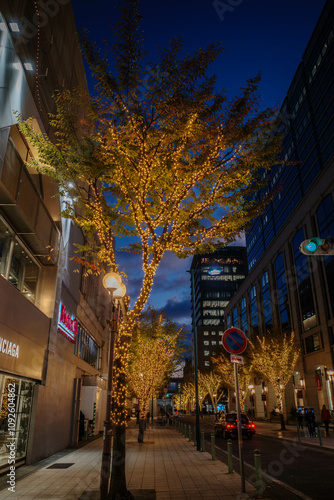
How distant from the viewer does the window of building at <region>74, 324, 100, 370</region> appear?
21562mm

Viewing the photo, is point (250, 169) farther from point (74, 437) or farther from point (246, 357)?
point (246, 357)

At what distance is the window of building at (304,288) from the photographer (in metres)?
38.6

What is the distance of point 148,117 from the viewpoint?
9125 millimetres

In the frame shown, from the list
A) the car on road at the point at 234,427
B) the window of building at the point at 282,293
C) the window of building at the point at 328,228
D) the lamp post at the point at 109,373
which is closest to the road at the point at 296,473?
the lamp post at the point at 109,373

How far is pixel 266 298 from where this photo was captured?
54.5m

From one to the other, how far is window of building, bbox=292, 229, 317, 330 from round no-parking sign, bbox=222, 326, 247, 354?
32.0 m

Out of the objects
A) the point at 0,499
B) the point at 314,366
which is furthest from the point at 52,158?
the point at 314,366

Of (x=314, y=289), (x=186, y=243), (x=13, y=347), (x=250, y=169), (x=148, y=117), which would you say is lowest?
(x=13, y=347)

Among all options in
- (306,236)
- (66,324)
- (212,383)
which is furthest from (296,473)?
(212,383)

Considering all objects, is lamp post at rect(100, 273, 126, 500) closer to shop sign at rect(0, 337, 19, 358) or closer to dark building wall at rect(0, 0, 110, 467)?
shop sign at rect(0, 337, 19, 358)

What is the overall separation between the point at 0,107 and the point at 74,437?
15.6 meters

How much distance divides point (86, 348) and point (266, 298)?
36197 millimetres

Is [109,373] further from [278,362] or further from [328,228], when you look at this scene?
[328,228]

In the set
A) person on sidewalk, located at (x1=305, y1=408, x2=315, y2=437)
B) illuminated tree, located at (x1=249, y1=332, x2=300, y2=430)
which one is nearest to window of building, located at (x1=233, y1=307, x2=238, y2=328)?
illuminated tree, located at (x1=249, y1=332, x2=300, y2=430)
